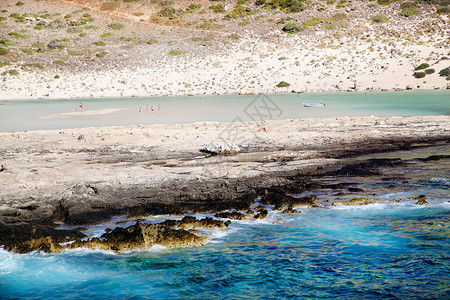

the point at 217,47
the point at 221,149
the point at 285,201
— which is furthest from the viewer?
the point at 217,47

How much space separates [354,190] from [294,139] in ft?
23.4

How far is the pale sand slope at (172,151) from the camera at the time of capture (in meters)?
12.7

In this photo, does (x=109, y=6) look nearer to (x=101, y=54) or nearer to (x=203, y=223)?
(x=101, y=54)

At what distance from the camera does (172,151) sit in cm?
1728

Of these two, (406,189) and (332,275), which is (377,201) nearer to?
(406,189)

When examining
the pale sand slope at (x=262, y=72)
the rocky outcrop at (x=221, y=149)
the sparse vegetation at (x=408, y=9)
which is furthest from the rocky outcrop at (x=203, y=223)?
the sparse vegetation at (x=408, y=9)

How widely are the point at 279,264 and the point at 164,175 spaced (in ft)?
19.5

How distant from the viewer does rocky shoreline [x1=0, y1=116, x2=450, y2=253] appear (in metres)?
9.45

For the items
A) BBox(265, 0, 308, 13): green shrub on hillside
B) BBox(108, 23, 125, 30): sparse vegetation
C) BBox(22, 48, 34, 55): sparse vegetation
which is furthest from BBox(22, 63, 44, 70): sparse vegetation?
BBox(265, 0, 308, 13): green shrub on hillside

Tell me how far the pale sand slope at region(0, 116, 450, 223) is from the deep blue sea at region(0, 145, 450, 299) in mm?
3011

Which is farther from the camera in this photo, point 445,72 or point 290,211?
point 445,72

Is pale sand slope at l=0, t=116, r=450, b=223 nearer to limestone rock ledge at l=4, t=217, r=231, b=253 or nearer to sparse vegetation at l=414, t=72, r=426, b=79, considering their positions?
limestone rock ledge at l=4, t=217, r=231, b=253

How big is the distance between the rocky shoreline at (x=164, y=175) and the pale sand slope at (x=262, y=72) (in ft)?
94.3

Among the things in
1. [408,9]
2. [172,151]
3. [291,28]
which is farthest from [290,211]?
[408,9]
